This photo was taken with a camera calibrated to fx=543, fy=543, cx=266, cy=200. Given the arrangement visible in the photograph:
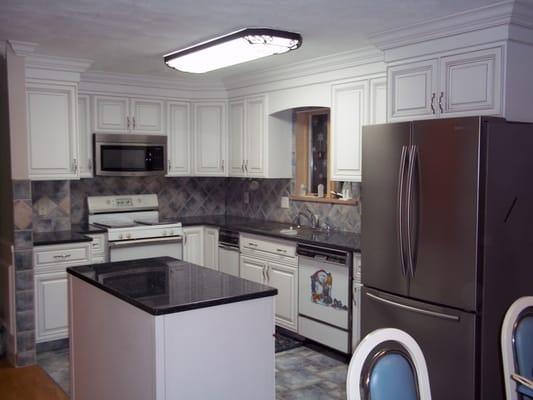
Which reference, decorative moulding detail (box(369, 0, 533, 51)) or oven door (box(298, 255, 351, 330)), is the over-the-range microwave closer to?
oven door (box(298, 255, 351, 330))

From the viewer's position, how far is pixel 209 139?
5.77 meters

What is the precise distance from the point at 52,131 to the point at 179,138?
150 cm

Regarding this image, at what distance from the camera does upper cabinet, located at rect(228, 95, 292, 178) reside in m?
5.20

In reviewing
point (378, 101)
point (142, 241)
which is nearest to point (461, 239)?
point (378, 101)

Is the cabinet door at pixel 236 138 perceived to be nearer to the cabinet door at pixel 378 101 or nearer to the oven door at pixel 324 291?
the oven door at pixel 324 291

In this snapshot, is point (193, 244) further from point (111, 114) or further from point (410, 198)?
point (410, 198)

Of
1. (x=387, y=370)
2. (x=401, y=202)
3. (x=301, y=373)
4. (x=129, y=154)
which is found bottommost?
(x=301, y=373)

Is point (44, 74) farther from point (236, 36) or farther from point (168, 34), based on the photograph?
point (236, 36)

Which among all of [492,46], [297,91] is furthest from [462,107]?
[297,91]

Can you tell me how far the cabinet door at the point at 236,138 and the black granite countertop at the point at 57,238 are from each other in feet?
5.66

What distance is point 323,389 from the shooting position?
3.62 meters

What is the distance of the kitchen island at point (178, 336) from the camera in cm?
230

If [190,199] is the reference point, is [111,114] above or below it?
above

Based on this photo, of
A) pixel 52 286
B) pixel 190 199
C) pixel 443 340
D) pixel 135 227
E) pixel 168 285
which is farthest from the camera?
pixel 190 199
